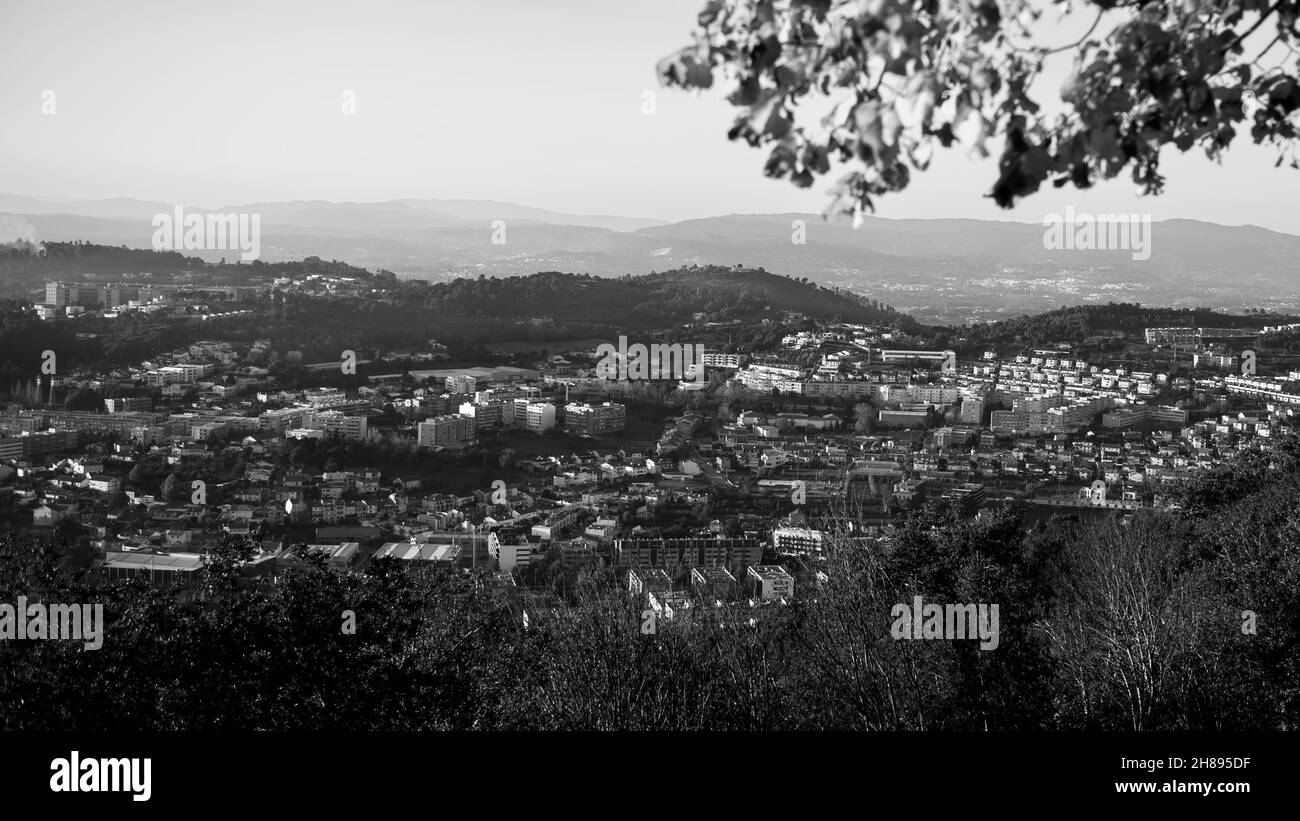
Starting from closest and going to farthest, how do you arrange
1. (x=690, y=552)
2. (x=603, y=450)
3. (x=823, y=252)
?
(x=690, y=552) < (x=603, y=450) < (x=823, y=252)

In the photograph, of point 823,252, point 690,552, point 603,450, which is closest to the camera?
point 690,552

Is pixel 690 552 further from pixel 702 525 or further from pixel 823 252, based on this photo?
pixel 823 252

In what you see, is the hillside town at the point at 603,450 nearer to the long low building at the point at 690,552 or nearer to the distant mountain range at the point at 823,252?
the long low building at the point at 690,552

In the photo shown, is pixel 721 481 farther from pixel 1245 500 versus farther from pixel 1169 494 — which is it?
pixel 1245 500

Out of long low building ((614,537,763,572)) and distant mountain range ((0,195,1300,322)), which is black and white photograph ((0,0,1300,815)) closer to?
long low building ((614,537,763,572))

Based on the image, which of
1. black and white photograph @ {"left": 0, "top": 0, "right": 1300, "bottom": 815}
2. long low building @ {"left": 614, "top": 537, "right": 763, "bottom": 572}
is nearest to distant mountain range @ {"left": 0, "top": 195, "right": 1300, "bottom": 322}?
black and white photograph @ {"left": 0, "top": 0, "right": 1300, "bottom": 815}

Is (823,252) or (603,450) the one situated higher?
(823,252)

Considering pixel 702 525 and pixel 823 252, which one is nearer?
pixel 702 525

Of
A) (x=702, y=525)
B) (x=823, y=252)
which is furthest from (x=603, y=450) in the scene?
(x=823, y=252)
